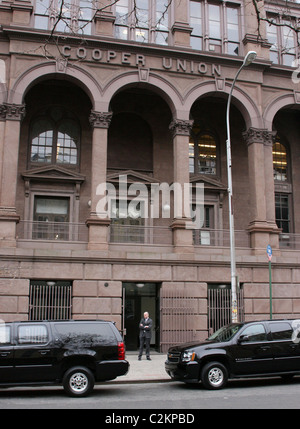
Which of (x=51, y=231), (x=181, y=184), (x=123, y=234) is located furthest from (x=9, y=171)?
(x=181, y=184)

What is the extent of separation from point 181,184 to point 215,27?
8.87m

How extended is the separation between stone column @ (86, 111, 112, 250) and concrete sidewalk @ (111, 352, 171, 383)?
4897 millimetres

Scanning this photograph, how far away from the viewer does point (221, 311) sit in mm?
20688

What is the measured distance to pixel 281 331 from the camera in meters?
13.3

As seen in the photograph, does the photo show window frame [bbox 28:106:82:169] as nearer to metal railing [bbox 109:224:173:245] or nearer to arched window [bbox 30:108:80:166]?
arched window [bbox 30:108:80:166]

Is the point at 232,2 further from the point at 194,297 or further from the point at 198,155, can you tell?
the point at 194,297

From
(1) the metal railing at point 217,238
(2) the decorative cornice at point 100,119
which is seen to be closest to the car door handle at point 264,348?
(1) the metal railing at point 217,238

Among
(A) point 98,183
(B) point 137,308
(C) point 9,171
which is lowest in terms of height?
(B) point 137,308

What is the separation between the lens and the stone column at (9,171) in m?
19.0

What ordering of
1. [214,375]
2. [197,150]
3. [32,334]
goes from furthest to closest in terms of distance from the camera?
[197,150], [214,375], [32,334]

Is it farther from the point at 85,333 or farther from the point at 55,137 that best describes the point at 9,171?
the point at 85,333

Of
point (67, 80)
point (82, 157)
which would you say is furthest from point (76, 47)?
point (82, 157)

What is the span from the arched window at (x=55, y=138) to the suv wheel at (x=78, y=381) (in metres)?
14.1

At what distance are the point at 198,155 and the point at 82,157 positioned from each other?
6410 mm
